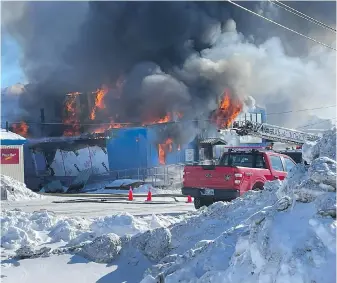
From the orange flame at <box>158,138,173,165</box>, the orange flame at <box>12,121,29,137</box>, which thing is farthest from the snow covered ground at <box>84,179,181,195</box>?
the orange flame at <box>12,121,29,137</box>

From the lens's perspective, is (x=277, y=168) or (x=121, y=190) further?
(x=121, y=190)

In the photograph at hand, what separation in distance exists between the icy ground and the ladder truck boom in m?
18.1

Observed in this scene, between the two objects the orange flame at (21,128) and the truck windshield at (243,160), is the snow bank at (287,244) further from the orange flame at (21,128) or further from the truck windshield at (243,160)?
the orange flame at (21,128)

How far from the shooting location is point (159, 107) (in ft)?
127

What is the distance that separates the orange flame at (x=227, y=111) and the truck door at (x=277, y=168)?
25932 millimetres

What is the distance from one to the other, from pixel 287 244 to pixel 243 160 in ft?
31.8

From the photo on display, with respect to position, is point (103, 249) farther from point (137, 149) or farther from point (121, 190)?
point (137, 149)

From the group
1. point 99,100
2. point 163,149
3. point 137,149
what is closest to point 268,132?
point 163,149

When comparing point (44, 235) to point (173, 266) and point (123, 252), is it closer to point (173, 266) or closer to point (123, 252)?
point (123, 252)

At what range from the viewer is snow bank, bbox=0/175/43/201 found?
2070 cm

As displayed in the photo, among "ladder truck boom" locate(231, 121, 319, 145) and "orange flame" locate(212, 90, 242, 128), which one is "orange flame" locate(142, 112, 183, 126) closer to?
"orange flame" locate(212, 90, 242, 128)

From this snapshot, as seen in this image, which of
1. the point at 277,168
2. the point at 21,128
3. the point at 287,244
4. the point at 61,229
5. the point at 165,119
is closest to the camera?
the point at 287,244

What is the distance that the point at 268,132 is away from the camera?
2766 cm

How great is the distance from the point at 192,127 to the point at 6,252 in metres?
30.1
